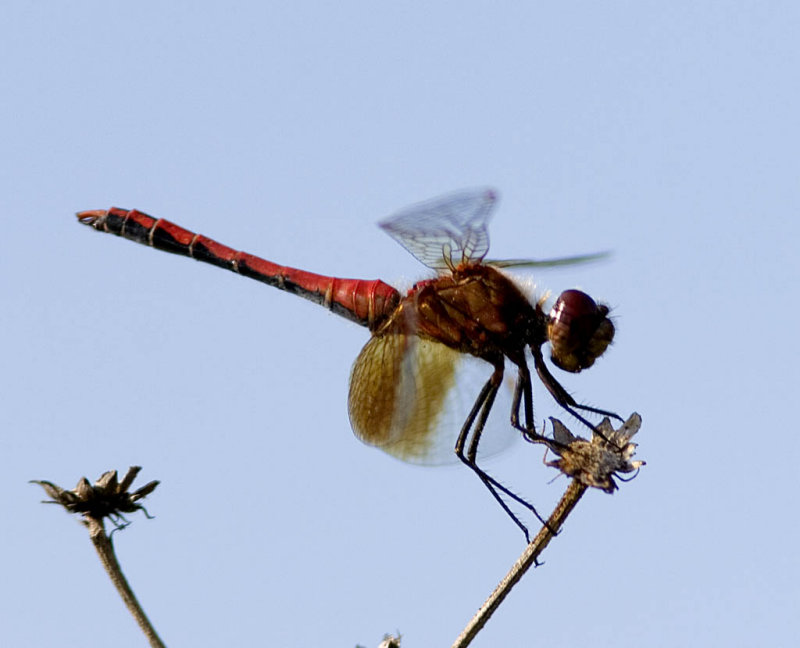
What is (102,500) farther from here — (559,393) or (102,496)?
(559,393)

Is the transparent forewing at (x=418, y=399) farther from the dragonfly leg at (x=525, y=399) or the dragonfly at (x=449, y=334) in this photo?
the dragonfly leg at (x=525, y=399)

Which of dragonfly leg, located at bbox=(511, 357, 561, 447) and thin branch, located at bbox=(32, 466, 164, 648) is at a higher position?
dragonfly leg, located at bbox=(511, 357, 561, 447)

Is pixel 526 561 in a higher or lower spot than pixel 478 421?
lower

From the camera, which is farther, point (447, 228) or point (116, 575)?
point (447, 228)

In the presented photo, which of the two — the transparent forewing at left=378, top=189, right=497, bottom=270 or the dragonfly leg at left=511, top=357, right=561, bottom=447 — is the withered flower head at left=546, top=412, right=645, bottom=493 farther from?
the transparent forewing at left=378, top=189, right=497, bottom=270

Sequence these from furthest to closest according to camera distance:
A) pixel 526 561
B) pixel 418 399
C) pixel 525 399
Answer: pixel 418 399 → pixel 525 399 → pixel 526 561

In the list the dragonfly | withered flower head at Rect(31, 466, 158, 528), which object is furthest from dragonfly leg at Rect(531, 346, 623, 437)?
withered flower head at Rect(31, 466, 158, 528)

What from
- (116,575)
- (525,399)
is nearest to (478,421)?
(525,399)
